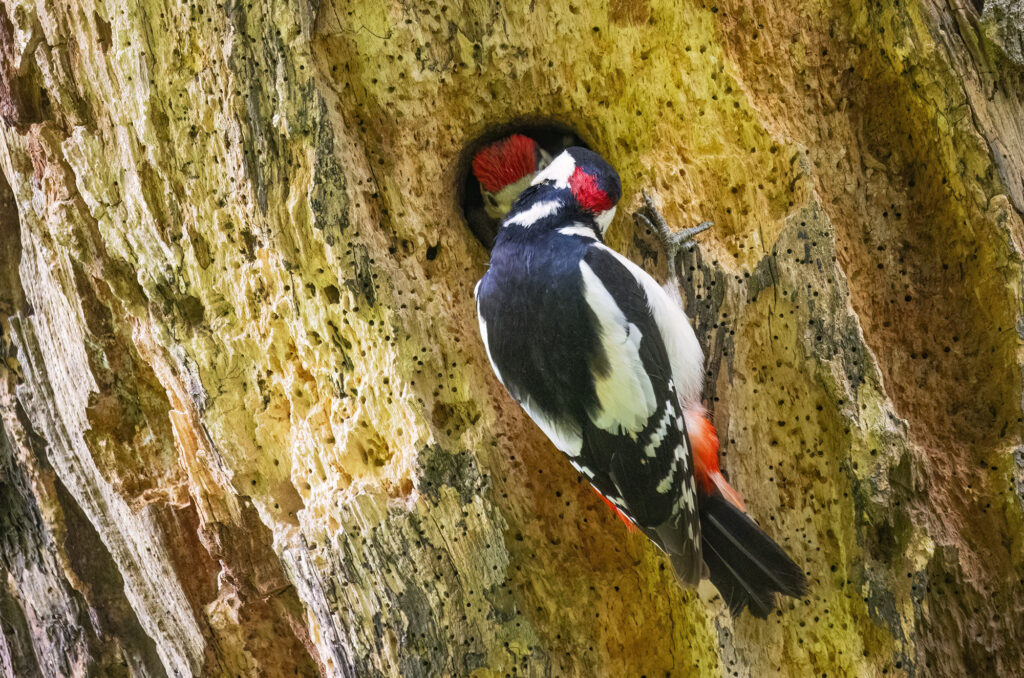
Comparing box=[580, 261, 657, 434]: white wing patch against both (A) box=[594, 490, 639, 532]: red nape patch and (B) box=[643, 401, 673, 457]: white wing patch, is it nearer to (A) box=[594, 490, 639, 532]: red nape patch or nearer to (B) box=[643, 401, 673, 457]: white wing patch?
(B) box=[643, 401, 673, 457]: white wing patch

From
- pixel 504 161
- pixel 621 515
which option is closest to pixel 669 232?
pixel 504 161

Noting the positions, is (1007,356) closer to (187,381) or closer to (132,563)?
(187,381)

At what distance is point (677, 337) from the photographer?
2.00 metres

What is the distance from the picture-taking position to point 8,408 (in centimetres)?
238

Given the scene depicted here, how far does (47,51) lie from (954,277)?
2.41 m

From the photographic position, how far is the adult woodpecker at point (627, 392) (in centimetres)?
185

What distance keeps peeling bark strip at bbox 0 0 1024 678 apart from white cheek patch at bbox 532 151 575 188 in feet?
0.46

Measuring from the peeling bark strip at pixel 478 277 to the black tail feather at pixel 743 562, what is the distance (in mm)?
87

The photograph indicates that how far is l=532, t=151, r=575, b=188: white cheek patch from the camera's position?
7.06ft

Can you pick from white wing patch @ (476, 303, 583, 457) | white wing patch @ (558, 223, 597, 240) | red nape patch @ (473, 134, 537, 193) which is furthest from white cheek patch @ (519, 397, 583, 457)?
red nape patch @ (473, 134, 537, 193)

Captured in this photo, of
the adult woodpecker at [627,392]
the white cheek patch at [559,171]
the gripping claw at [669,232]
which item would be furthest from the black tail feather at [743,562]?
the white cheek patch at [559,171]

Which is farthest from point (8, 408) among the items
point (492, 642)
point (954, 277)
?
point (954, 277)

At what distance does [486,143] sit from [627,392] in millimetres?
899

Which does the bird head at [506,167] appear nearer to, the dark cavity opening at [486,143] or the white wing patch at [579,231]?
the dark cavity opening at [486,143]
